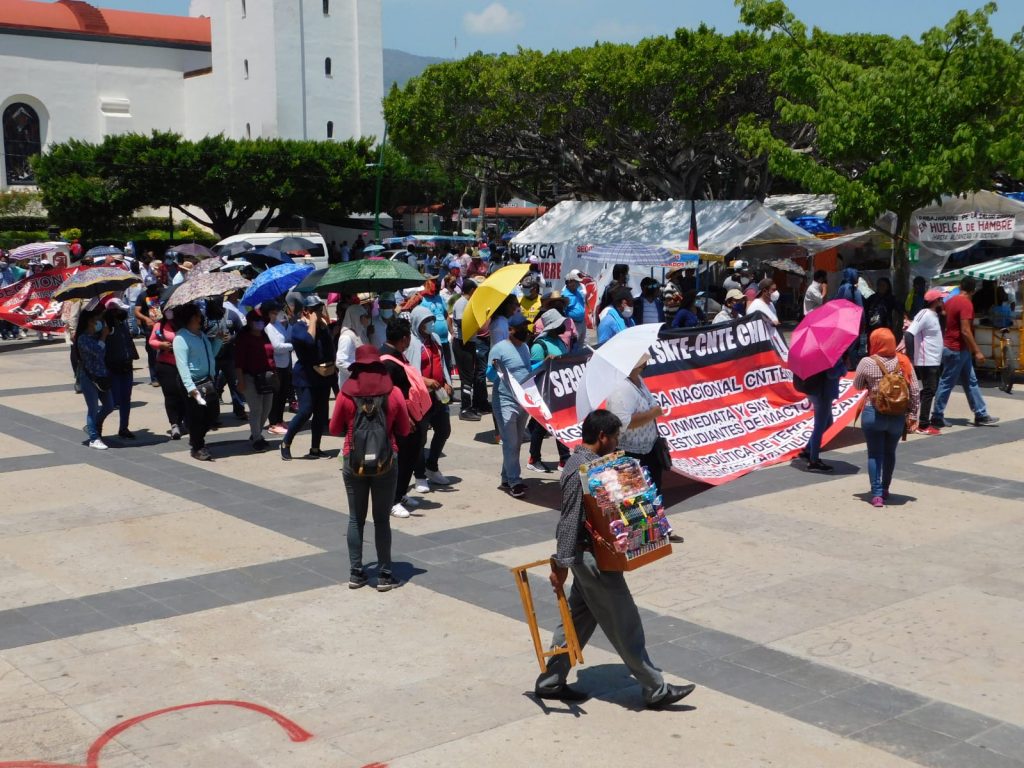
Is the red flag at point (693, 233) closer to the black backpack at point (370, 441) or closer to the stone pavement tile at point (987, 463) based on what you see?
the stone pavement tile at point (987, 463)

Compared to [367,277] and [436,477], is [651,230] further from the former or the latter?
[436,477]

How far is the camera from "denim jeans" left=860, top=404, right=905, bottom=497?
1002 centimetres

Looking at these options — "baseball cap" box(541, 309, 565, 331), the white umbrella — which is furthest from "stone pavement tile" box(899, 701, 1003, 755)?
"baseball cap" box(541, 309, 565, 331)

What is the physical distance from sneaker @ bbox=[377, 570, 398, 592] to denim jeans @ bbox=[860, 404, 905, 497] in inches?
168

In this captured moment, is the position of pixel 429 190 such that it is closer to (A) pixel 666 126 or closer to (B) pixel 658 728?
(A) pixel 666 126

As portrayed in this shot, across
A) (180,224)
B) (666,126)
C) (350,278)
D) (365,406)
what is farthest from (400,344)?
(180,224)

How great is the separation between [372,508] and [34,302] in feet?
58.9

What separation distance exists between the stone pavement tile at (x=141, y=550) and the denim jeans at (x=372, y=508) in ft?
3.58

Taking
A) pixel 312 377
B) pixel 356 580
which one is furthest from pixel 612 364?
pixel 312 377

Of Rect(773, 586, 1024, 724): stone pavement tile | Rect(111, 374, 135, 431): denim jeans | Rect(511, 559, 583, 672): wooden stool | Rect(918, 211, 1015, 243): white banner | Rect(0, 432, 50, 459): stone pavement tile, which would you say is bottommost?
Rect(773, 586, 1024, 724): stone pavement tile

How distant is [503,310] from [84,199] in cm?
4324

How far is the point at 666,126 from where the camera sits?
111 feet

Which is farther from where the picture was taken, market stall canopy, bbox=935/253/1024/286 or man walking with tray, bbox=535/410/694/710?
market stall canopy, bbox=935/253/1024/286

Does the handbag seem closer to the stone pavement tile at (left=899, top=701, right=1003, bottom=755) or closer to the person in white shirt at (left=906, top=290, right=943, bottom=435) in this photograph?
the person in white shirt at (left=906, top=290, right=943, bottom=435)
